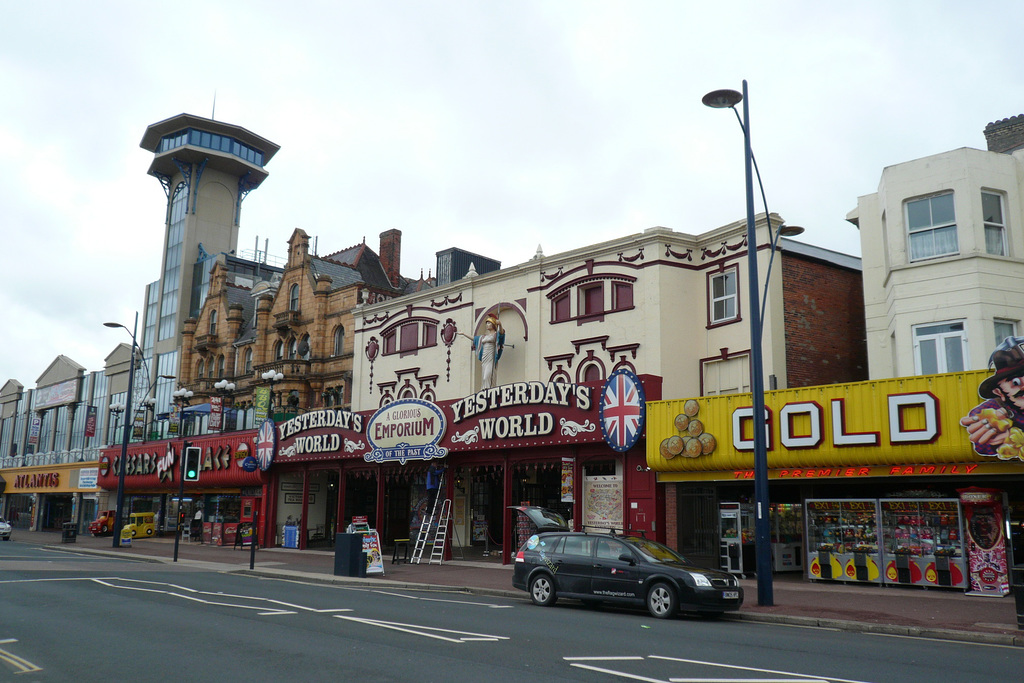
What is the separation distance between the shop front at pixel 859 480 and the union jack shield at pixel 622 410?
A: 404 millimetres

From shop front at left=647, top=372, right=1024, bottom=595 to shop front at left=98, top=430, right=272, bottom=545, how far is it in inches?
751

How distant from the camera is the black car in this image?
575 inches

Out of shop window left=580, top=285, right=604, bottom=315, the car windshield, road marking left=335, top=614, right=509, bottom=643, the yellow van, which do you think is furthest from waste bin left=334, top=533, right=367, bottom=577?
the yellow van

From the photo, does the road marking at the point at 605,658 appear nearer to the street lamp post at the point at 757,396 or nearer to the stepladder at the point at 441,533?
the street lamp post at the point at 757,396

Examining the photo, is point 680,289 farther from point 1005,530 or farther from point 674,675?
point 674,675

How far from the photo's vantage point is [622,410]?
22953 mm

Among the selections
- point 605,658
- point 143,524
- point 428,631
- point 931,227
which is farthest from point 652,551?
point 143,524

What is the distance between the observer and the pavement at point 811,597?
1340 centimetres

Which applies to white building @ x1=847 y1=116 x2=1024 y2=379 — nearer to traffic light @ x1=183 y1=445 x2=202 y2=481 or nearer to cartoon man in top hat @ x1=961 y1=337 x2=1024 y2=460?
cartoon man in top hat @ x1=961 y1=337 x2=1024 y2=460

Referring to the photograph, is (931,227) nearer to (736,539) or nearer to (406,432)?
(736,539)

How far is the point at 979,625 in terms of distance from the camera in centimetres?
1330

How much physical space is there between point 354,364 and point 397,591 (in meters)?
18.1

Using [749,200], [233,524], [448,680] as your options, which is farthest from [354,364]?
[448,680]

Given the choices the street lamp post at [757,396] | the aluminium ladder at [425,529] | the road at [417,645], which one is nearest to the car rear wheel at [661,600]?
the road at [417,645]
